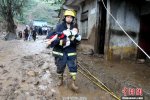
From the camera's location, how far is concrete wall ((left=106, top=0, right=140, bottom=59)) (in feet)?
34.7

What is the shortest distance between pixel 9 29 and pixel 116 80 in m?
25.7

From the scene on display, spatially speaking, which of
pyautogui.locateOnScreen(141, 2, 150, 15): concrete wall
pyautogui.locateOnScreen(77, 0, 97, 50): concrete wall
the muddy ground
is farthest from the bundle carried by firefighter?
pyautogui.locateOnScreen(77, 0, 97, 50): concrete wall

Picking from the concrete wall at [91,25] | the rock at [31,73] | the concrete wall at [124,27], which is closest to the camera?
the rock at [31,73]

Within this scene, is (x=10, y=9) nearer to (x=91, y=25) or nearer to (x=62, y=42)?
(x=91, y=25)

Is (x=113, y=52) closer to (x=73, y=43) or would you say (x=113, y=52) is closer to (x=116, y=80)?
(x=116, y=80)

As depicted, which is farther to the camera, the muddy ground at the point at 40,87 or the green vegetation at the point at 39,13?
the green vegetation at the point at 39,13

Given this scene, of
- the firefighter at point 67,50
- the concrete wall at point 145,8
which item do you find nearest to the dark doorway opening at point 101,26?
the concrete wall at point 145,8

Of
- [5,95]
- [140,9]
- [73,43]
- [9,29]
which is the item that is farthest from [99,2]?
[9,29]

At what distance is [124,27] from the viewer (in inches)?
426

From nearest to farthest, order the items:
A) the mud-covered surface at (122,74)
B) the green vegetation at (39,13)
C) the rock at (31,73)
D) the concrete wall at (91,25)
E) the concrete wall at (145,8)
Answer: the mud-covered surface at (122,74)
the rock at (31,73)
the concrete wall at (145,8)
the concrete wall at (91,25)
the green vegetation at (39,13)

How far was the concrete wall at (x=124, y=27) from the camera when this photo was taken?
10.6 metres

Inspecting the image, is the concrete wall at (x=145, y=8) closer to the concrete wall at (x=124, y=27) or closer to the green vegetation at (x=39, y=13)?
the concrete wall at (x=124, y=27)

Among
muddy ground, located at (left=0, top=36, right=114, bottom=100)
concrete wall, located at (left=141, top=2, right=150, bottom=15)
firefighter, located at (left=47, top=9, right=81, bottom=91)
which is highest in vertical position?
concrete wall, located at (left=141, top=2, right=150, bottom=15)

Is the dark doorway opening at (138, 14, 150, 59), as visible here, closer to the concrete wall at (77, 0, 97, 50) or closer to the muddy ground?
the concrete wall at (77, 0, 97, 50)
